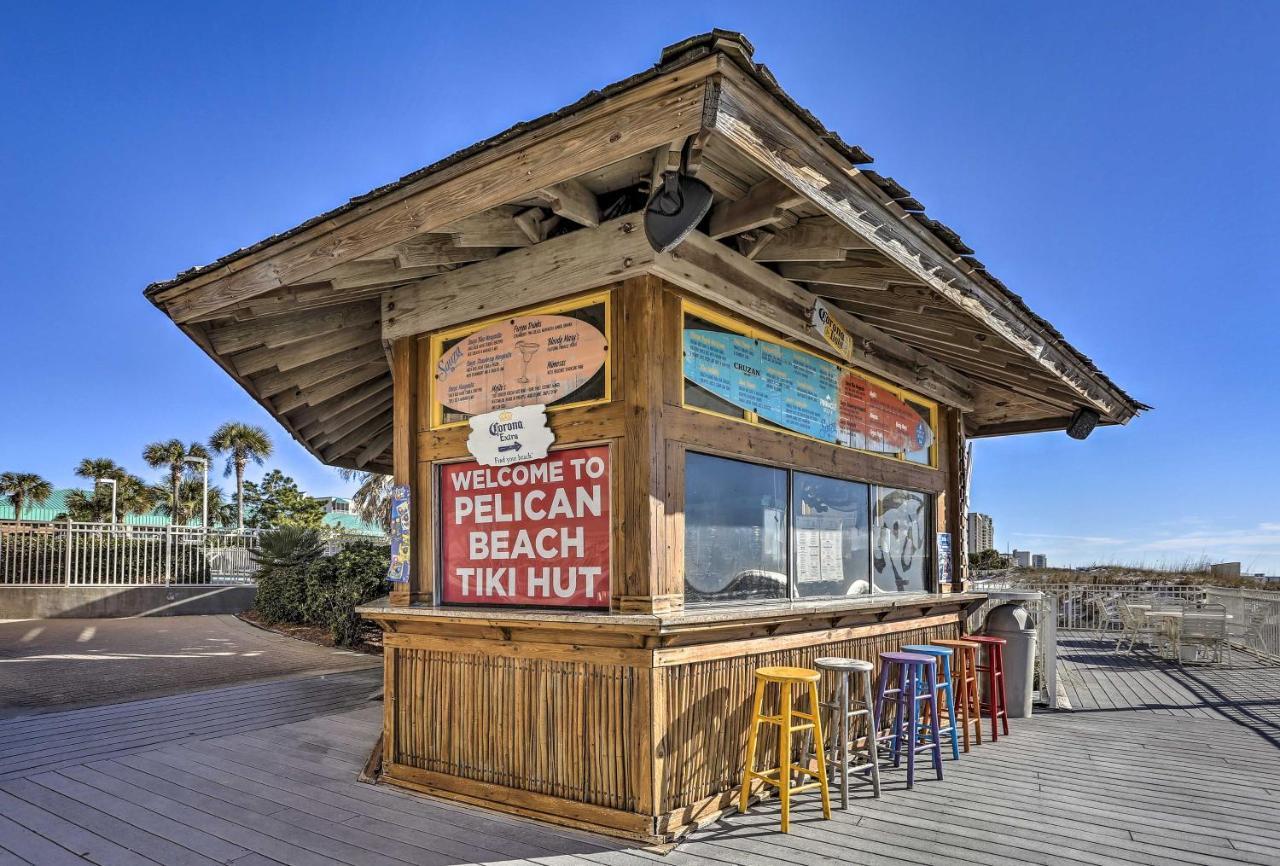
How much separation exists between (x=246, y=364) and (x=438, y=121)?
284cm

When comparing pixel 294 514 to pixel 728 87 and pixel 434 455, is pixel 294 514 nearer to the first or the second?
pixel 434 455

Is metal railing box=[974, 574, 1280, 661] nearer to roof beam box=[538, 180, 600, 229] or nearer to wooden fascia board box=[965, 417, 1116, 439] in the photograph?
wooden fascia board box=[965, 417, 1116, 439]

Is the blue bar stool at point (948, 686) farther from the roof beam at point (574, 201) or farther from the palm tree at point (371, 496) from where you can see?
the palm tree at point (371, 496)

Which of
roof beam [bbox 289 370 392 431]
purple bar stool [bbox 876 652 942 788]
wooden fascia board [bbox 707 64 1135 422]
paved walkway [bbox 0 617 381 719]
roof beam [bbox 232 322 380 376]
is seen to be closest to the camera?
wooden fascia board [bbox 707 64 1135 422]

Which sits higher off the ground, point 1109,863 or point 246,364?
point 246,364

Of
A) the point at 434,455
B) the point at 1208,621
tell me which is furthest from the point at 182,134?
the point at 1208,621

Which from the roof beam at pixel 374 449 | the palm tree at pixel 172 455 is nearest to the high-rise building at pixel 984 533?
the roof beam at pixel 374 449

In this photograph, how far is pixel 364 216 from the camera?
13.6 ft

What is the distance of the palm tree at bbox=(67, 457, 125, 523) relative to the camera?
129ft

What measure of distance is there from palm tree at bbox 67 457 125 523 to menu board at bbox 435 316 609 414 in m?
39.6

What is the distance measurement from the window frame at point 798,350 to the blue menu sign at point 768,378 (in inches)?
1.4

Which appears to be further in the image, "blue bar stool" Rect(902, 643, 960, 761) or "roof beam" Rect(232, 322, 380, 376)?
"roof beam" Rect(232, 322, 380, 376)

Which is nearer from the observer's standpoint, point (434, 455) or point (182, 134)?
point (434, 455)

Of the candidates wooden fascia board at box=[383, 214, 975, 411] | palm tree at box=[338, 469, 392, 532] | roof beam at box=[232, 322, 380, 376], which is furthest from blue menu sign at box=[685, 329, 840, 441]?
palm tree at box=[338, 469, 392, 532]
